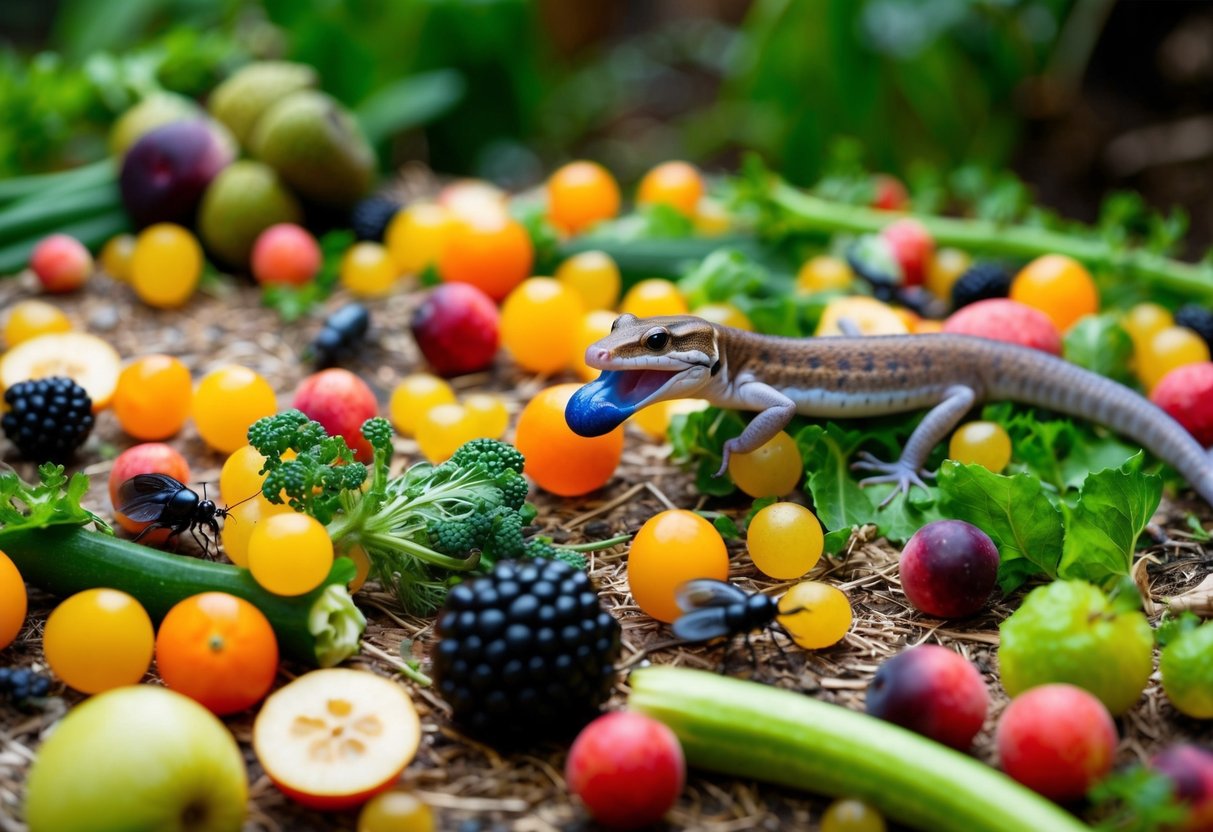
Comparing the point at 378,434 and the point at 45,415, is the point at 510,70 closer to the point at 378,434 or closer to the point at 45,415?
the point at 45,415

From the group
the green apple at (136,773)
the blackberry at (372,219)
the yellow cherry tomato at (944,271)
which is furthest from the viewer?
the blackberry at (372,219)

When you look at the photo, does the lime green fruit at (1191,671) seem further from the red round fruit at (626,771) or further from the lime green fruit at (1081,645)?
the red round fruit at (626,771)

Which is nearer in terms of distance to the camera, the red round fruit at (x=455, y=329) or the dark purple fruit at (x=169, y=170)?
the red round fruit at (x=455, y=329)

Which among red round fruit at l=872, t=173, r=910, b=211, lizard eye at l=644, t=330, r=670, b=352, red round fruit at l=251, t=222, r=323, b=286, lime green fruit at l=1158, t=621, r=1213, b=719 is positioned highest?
red round fruit at l=872, t=173, r=910, b=211

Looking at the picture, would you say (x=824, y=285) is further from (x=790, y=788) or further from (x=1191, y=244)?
(x=1191, y=244)

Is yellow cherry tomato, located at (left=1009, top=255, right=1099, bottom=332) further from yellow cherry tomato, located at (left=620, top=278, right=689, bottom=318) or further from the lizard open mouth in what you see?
the lizard open mouth

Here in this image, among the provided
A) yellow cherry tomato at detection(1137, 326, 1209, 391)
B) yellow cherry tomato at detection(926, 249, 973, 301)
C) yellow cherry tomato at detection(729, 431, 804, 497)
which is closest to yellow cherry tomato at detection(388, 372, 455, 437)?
yellow cherry tomato at detection(729, 431, 804, 497)

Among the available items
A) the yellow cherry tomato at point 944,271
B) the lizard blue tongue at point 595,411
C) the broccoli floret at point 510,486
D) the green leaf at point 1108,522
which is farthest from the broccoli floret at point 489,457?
the yellow cherry tomato at point 944,271
